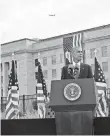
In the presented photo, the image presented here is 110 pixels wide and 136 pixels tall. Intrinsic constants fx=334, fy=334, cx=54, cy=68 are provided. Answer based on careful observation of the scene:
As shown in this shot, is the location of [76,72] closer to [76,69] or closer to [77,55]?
[76,69]

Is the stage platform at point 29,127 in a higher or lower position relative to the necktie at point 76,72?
lower

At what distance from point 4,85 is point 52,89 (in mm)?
64242

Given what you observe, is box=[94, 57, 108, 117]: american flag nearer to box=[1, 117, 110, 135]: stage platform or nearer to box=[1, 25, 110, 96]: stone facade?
box=[1, 117, 110, 135]: stage platform

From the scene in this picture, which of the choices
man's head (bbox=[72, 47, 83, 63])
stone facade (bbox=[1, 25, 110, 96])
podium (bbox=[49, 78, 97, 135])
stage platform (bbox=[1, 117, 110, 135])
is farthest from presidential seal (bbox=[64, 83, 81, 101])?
stone facade (bbox=[1, 25, 110, 96])

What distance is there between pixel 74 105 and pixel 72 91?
28cm

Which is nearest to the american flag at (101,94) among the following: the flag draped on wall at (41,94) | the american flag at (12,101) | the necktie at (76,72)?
the flag draped on wall at (41,94)

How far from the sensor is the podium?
6.19m

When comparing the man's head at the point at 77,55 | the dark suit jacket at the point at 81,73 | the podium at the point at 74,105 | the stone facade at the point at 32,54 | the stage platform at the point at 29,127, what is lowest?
the stage platform at the point at 29,127

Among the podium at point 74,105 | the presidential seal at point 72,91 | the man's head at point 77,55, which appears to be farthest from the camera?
the man's head at point 77,55

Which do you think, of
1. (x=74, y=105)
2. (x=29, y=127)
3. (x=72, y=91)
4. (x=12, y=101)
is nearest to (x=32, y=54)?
(x=12, y=101)

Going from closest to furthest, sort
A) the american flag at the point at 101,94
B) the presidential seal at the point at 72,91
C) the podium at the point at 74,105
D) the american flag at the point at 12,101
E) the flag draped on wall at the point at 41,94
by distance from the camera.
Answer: the podium at the point at 74,105 → the presidential seal at the point at 72,91 → the american flag at the point at 101,94 → the american flag at the point at 12,101 → the flag draped on wall at the point at 41,94

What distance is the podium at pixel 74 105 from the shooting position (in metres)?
6.19

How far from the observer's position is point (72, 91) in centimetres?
640

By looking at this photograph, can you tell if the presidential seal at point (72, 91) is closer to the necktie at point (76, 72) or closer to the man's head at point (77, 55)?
the necktie at point (76, 72)
